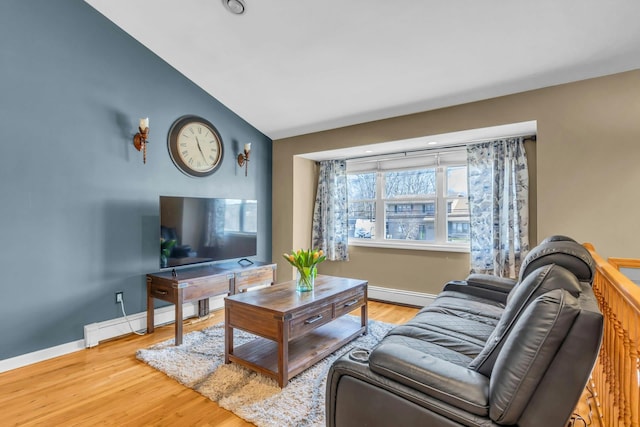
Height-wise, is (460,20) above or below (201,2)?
below

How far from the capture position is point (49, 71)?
2680 mm

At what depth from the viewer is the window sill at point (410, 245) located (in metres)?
3.90

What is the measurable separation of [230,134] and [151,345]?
2.65 m

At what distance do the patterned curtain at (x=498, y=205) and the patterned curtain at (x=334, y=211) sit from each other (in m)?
1.77

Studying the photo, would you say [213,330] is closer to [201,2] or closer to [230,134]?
[230,134]

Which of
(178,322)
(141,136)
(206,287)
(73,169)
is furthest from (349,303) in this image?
(73,169)

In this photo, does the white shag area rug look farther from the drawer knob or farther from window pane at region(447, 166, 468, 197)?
window pane at region(447, 166, 468, 197)

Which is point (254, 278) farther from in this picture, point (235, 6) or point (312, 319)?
point (235, 6)

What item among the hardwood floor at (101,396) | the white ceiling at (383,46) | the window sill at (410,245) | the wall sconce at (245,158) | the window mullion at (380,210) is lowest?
the hardwood floor at (101,396)

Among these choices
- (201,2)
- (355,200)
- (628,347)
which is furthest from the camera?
(355,200)

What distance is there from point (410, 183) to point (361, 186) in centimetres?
76

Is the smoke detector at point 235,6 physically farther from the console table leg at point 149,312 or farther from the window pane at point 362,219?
the window pane at point 362,219

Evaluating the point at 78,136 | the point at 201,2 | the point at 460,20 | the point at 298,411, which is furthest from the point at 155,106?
the point at 298,411

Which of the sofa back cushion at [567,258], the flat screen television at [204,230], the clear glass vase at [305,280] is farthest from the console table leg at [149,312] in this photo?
the sofa back cushion at [567,258]
